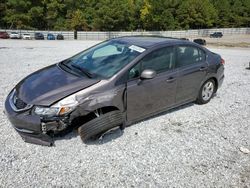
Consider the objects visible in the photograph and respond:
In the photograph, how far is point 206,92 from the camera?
568 cm

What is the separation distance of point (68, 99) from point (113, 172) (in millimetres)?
1187

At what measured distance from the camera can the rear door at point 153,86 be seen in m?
4.16

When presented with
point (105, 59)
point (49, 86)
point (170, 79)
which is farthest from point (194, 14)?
point (49, 86)

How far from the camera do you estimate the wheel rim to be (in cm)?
560

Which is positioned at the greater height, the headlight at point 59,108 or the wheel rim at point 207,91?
the headlight at point 59,108

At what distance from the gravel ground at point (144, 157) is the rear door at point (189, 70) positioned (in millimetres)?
503

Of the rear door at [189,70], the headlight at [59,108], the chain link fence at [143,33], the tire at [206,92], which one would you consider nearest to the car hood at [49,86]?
the headlight at [59,108]

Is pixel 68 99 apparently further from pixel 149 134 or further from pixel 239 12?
pixel 239 12

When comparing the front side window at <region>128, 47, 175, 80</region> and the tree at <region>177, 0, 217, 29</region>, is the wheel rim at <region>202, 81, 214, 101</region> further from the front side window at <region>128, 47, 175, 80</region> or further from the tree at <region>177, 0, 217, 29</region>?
the tree at <region>177, 0, 217, 29</region>

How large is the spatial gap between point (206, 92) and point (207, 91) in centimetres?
4

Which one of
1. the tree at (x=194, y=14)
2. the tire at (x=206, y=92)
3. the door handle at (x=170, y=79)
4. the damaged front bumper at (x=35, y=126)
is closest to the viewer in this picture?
the damaged front bumper at (x=35, y=126)

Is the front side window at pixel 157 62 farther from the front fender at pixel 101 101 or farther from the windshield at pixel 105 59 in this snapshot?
the front fender at pixel 101 101

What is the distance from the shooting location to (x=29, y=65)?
9.65 metres

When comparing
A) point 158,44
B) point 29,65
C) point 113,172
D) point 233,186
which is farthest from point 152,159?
point 29,65
